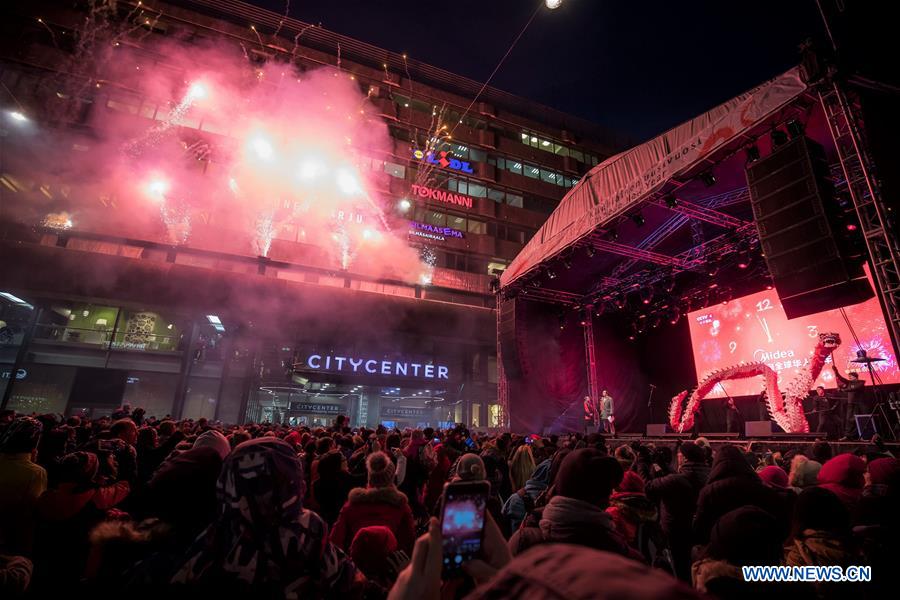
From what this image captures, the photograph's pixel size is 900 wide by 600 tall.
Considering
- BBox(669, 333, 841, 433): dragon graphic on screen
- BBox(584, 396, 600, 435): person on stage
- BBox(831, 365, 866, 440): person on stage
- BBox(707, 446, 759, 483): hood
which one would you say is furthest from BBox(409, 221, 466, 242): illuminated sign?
BBox(707, 446, 759, 483): hood

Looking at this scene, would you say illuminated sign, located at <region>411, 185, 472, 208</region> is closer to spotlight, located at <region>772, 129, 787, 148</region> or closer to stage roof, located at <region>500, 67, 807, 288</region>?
stage roof, located at <region>500, 67, 807, 288</region>

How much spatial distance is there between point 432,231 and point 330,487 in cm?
2404

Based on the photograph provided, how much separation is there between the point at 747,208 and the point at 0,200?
30.0 meters

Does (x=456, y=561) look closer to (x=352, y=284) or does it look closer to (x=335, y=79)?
(x=352, y=284)

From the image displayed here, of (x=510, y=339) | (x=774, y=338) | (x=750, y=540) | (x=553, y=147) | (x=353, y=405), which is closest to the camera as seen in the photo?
(x=750, y=540)

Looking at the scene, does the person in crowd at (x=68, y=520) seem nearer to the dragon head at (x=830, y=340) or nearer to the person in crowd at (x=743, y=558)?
the person in crowd at (x=743, y=558)

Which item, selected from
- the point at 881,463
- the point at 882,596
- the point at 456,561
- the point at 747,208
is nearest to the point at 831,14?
the point at 747,208

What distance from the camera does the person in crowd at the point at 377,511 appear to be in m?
2.99

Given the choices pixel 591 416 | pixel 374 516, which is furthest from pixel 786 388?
pixel 374 516

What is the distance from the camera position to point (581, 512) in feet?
6.81

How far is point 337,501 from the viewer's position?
4.12m

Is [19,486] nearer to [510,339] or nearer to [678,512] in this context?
[678,512]

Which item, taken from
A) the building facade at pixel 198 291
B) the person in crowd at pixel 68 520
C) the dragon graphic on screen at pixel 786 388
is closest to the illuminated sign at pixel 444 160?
the building facade at pixel 198 291

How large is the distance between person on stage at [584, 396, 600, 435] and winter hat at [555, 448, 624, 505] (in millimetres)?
14141
